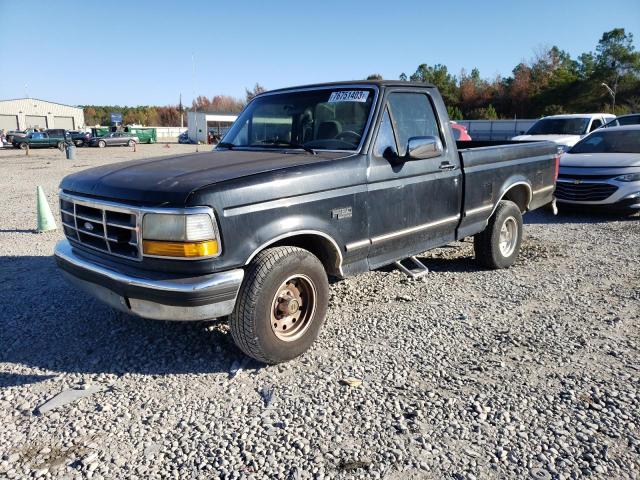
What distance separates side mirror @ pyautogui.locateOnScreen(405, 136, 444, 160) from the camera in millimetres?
3986

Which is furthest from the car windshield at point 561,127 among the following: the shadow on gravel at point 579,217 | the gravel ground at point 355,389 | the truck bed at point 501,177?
the gravel ground at point 355,389

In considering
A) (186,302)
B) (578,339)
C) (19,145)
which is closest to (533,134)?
(578,339)

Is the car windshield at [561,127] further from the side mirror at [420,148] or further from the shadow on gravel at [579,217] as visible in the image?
the side mirror at [420,148]

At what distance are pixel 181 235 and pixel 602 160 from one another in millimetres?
8356

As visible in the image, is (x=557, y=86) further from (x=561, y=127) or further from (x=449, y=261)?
(x=449, y=261)

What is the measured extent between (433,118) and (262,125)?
1656 millimetres

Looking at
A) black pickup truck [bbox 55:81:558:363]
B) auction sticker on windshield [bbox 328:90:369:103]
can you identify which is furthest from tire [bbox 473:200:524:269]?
auction sticker on windshield [bbox 328:90:369:103]

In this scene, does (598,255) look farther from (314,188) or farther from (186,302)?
(186,302)

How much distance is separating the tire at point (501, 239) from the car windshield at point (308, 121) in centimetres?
226

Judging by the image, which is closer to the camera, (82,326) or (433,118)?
(82,326)

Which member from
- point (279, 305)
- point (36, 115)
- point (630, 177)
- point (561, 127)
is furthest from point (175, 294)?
point (36, 115)

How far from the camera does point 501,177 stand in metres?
5.40

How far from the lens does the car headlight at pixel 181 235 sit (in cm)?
294

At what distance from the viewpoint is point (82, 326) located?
4.19m
